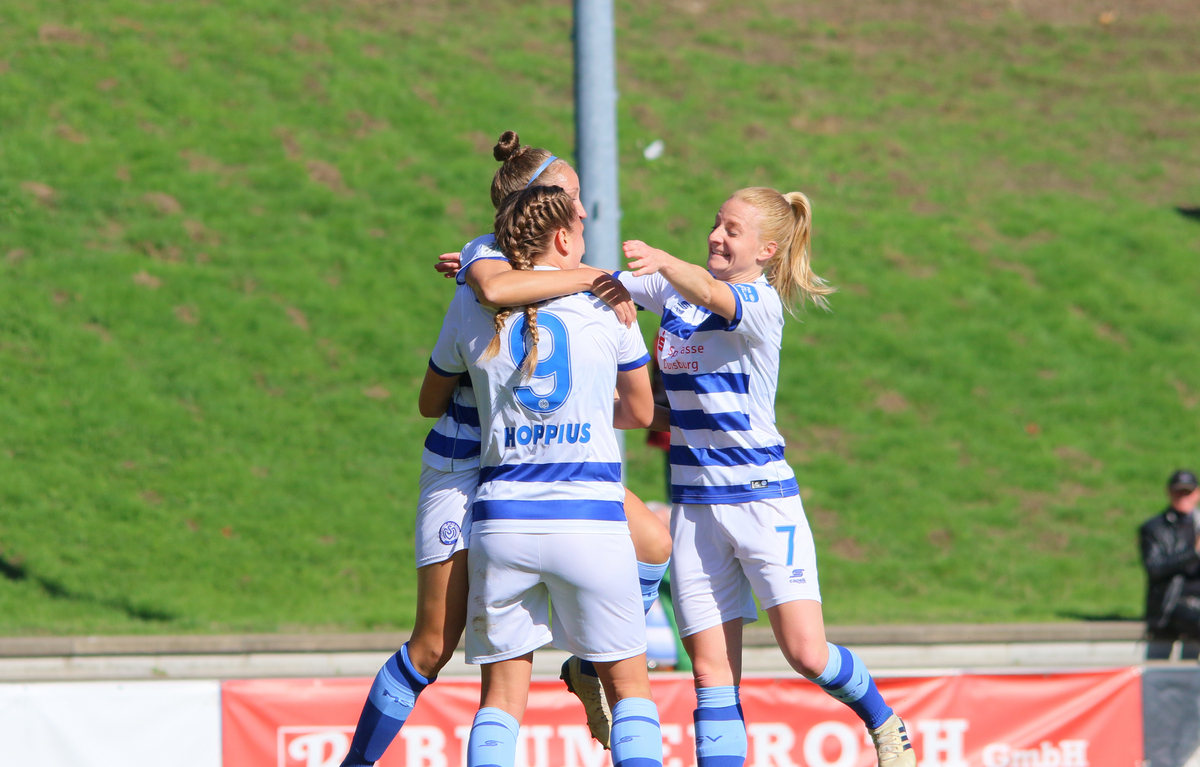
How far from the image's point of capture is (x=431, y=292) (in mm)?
12750

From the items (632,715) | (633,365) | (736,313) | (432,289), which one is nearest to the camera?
(632,715)

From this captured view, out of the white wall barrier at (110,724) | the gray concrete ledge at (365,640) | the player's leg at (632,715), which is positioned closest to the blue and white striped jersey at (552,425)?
the player's leg at (632,715)

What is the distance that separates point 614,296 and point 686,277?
0.90 feet

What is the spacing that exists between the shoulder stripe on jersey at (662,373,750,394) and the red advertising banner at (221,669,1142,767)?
88.8 inches

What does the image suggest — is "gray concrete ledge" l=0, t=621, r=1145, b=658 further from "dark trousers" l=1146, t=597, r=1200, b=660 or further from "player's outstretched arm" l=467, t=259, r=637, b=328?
"player's outstretched arm" l=467, t=259, r=637, b=328

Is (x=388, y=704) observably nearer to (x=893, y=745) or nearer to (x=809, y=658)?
(x=809, y=658)

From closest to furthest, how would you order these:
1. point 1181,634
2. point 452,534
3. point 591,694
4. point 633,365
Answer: point 633,365 → point 452,534 → point 591,694 → point 1181,634

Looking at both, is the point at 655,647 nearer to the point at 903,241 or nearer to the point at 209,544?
the point at 209,544

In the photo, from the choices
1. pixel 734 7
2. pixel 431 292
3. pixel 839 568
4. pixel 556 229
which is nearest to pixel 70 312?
pixel 431 292

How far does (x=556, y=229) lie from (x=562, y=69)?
14823mm

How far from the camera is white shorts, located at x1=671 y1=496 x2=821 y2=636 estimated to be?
12.5 feet

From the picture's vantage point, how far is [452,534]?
3559 mm

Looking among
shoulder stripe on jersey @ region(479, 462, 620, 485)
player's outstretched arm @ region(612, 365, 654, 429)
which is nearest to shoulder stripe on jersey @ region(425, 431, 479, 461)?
shoulder stripe on jersey @ region(479, 462, 620, 485)

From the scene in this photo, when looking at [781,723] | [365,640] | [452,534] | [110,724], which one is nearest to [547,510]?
[452,534]
